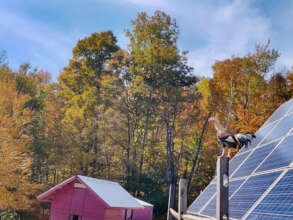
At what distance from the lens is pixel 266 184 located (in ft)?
17.2

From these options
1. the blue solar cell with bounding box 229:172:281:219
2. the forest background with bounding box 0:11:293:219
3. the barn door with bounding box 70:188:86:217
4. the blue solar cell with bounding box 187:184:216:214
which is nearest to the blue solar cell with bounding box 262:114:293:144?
the blue solar cell with bounding box 229:172:281:219

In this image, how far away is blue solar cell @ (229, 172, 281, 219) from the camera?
5016 millimetres

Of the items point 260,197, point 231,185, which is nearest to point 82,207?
point 231,185

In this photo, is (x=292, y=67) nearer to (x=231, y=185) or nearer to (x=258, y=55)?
(x=258, y=55)

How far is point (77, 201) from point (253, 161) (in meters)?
12.5

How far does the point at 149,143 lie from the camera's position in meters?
35.4

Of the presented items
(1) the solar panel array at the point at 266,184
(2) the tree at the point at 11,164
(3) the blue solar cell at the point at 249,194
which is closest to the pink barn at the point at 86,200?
(2) the tree at the point at 11,164

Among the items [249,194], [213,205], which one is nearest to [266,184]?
[249,194]

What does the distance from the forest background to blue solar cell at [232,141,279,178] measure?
2153cm

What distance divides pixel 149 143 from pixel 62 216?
19042 mm

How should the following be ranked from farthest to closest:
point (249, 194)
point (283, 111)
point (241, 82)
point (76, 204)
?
point (241, 82) < point (76, 204) < point (283, 111) < point (249, 194)

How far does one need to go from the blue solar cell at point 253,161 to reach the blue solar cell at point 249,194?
0.84m

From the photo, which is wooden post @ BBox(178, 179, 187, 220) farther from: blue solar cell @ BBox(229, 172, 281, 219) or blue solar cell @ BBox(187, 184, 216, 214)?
blue solar cell @ BBox(229, 172, 281, 219)

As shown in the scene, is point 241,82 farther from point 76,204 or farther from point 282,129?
point 282,129
